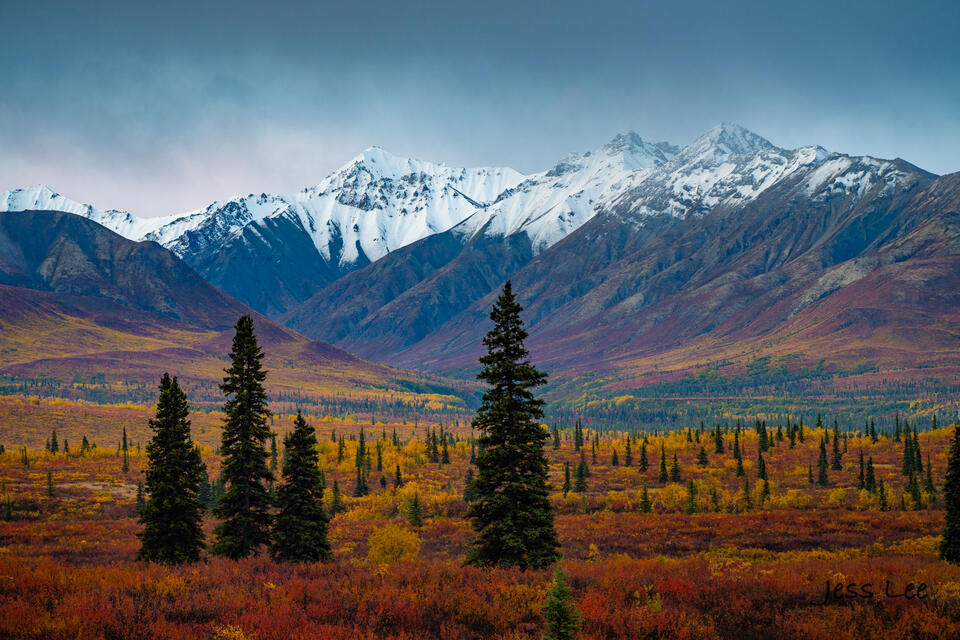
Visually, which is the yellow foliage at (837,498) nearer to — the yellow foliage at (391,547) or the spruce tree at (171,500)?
the yellow foliage at (391,547)

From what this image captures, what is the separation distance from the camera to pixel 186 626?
→ 48.2 feet

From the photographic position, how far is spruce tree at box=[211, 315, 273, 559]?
106 ft

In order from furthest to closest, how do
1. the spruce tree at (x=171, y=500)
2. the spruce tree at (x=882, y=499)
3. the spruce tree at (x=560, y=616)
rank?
the spruce tree at (x=882, y=499)
the spruce tree at (x=171, y=500)
the spruce tree at (x=560, y=616)

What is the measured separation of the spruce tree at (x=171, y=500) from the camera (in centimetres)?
3178

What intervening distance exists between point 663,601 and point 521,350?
11.4m

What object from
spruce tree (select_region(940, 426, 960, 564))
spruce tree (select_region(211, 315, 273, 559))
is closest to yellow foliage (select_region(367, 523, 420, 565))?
spruce tree (select_region(211, 315, 273, 559))

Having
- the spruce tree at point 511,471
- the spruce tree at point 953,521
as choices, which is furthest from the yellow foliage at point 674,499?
the spruce tree at point 511,471

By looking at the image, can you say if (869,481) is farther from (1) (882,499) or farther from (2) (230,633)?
(2) (230,633)

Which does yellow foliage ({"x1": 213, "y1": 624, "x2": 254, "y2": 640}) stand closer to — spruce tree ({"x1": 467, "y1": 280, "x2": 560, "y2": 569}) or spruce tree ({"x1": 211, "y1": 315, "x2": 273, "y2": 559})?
spruce tree ({"x1": 467, "y1": 280, "x2": 560, "y2": 569})

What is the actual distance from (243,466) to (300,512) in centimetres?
444

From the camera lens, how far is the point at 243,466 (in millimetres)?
32594

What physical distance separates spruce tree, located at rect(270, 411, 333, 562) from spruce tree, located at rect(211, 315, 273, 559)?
112 centimetres

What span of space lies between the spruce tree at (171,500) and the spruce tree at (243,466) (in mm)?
1312
